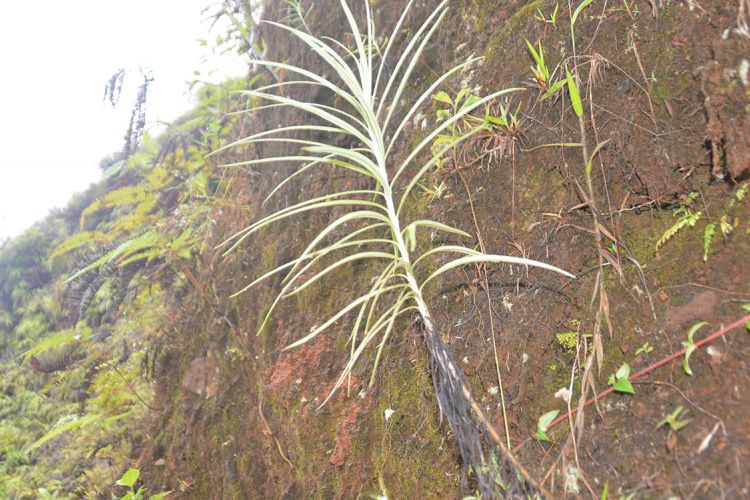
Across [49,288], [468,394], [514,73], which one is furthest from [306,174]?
[49,288]

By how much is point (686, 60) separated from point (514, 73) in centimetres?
53

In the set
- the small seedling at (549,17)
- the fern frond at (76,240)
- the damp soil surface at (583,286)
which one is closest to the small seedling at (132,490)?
the damp soil surface at (583,286)

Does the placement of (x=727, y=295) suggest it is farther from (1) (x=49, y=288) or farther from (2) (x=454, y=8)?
(1) (x=49, y=288)

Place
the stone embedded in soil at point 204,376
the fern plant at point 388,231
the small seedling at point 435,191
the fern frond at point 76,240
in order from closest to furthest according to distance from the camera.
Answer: the fern plant at point 388,231 → the small seedling at point 435,191 → the stone embedded in soil at point 204,376 → the fern frond at point 76,240

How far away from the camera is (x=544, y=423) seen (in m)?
1.18

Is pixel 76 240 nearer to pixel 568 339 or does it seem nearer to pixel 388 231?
pixel 388 231

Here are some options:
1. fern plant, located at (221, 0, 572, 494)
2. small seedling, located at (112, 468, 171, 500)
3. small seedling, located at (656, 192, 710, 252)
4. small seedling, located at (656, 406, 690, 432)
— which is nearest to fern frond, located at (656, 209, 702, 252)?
small seedling, located at (656, 192, 710, 252)

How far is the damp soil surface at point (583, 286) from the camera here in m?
1.01

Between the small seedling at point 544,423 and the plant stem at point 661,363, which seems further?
the small seedling at point 544,423

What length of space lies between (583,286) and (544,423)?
352mm

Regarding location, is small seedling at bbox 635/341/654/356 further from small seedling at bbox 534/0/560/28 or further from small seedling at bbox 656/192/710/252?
small seedling at bbox 534/0/560/28

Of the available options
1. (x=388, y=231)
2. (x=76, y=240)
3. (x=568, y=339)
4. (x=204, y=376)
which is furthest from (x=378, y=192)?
(x=76, y=240)

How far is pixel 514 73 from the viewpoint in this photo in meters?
1.65

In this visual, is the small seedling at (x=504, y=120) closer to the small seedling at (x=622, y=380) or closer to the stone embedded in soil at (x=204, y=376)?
the small seedling at (x=622, y=380)
